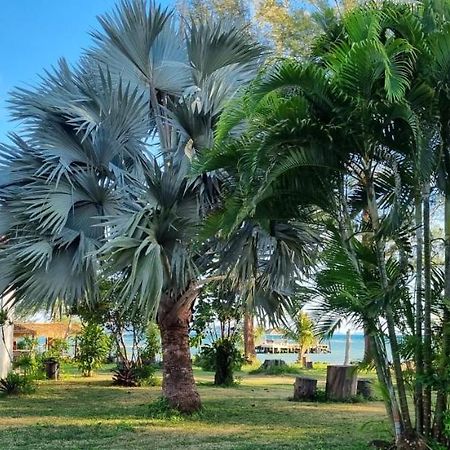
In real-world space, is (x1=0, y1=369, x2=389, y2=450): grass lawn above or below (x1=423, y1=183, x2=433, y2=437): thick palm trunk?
below

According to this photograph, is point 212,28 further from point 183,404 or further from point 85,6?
point 183,404

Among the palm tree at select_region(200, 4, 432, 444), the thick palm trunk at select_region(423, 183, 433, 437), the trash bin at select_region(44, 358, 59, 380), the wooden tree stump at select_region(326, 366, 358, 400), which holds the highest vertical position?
the palm tree at select_region(200, 4, 432, 444)

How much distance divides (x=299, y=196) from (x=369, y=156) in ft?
2.39

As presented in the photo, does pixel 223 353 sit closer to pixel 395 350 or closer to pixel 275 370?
pixel 275 370

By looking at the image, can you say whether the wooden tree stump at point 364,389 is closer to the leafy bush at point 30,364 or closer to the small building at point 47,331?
the leafy bush at point 30,364

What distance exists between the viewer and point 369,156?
5418 millimetres

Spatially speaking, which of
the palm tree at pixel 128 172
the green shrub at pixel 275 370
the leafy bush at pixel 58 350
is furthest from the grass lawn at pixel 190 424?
the green shrub at pixel 275 370

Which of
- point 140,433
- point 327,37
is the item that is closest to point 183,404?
point 140,433

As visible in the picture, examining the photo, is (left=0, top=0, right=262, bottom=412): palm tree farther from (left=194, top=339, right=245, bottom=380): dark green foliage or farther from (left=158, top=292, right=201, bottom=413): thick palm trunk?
(left=194, top=339, right=245, bottom=380): dark green foliage

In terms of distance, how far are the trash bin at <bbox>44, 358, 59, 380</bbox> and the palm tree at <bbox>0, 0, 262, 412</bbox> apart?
9.22 m

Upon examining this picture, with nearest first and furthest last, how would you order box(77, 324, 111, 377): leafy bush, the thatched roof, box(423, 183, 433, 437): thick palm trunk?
box(423, 183, 433, 437): thick palm trunk, box(77, 324, 111, 377): leafy bush, the thatched roof

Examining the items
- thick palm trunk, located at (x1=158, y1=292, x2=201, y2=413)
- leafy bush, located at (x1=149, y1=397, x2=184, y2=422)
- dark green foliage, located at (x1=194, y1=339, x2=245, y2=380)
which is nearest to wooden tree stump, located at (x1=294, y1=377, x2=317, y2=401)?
dark green foliage, located at (x1=194, y1=339, x2=245, y2=380)

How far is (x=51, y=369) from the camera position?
16.9 meters

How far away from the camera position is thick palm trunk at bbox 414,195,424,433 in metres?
5.23
